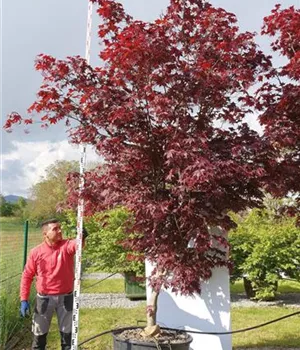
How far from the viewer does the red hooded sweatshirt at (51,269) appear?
482 centimetres

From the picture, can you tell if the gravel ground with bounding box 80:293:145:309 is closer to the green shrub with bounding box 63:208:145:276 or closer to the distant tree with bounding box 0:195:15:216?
the green shrub with bounding box 63:208:145:276

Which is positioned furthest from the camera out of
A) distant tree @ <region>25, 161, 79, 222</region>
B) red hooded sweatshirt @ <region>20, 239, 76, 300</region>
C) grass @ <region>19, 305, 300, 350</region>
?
distant tree @ <region>25, 161, 79, 222</region>

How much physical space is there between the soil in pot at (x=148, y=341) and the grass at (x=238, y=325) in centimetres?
56

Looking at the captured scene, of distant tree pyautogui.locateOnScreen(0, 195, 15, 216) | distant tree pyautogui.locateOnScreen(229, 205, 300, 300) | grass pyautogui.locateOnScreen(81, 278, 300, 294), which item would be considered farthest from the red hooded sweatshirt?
distant tree pyautogui.locateOnScreen(0, 195, 15, 216)

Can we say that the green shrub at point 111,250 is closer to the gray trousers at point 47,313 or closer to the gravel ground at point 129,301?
the gravel ground at point 129,301

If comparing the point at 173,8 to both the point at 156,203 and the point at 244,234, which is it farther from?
the point at 244,234

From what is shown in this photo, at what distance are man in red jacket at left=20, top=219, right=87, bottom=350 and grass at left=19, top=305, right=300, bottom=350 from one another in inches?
31.1

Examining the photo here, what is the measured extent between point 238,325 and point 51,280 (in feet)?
11.1

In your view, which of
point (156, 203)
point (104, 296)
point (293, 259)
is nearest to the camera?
point (156, 203)

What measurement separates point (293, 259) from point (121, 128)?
579 centimetres

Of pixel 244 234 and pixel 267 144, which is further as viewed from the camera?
pixel 244 234

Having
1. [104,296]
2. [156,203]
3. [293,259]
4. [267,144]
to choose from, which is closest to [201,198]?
[156,203]

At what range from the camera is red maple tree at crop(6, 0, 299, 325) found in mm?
3943

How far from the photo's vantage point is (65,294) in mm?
4867
